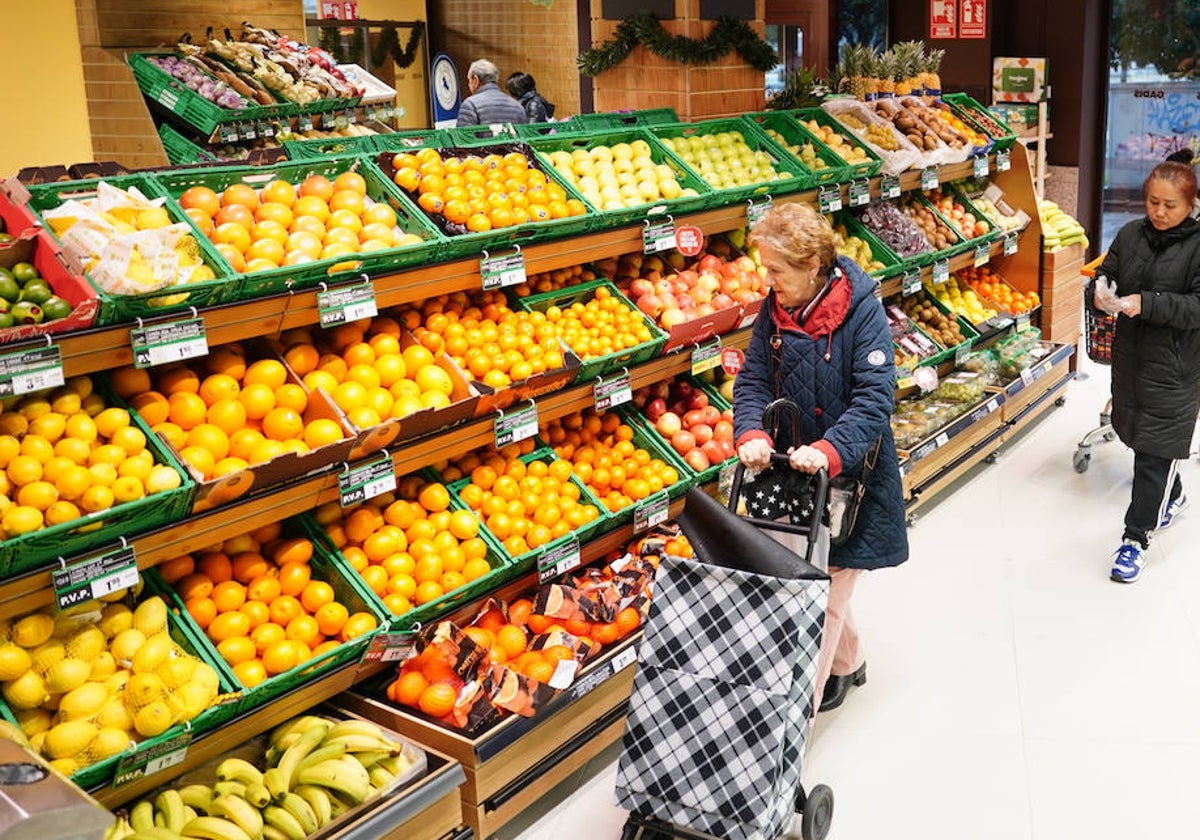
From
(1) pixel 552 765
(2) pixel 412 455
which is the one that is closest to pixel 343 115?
(2) pixel 412 455

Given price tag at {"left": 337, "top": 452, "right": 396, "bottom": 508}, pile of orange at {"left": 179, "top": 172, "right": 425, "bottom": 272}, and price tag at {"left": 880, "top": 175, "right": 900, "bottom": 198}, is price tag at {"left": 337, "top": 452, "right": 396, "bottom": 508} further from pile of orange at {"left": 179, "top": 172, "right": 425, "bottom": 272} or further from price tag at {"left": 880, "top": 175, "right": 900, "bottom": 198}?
price tag at {"left": 880, "top": 175, "right": 900, "bottom": 198}

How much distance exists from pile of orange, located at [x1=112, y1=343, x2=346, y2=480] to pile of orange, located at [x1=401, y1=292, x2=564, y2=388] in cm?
63

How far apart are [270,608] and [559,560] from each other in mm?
1069

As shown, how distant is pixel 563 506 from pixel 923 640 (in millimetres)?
1587

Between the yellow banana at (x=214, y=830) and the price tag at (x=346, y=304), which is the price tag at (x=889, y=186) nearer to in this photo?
the price tag at (x=346, y=304)

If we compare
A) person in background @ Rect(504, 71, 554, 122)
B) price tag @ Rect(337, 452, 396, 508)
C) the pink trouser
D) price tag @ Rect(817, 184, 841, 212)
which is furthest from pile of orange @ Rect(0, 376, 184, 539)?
person in background @ Rect(504, 71, 554, 122)

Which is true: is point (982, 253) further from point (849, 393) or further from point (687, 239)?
point (849, 393)

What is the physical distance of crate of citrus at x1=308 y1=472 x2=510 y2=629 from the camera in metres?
3.54

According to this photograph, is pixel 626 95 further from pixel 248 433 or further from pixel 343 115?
pixel 248 433

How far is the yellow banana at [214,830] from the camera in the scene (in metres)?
2.77

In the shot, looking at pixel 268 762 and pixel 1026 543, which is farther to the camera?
pixel 1026 543

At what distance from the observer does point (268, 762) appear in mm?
3154

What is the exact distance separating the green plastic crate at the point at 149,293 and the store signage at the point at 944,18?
29.1ft

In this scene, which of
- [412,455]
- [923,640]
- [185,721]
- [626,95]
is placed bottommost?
[923,640]
